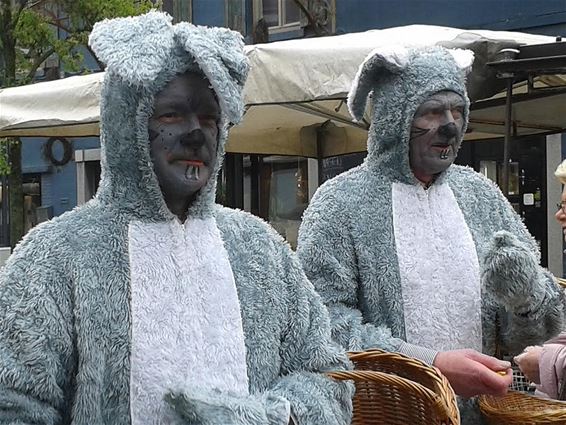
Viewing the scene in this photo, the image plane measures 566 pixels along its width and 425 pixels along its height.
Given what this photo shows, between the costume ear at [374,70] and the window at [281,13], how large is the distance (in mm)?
10548

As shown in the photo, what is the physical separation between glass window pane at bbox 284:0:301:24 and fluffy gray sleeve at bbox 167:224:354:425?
11597mm

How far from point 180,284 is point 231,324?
0.47 ft

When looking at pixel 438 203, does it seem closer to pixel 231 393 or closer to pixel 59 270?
pixel 231 393

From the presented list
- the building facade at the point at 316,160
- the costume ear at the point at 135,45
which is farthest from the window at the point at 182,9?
the costume ear at the point at 135,45

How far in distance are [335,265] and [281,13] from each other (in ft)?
36.8

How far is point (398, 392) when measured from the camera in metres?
2.23

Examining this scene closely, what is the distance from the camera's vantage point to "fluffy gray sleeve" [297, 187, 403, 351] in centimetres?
255

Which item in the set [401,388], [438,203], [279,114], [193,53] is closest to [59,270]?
[193,53]

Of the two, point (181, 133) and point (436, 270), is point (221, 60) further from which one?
point (436, 270)

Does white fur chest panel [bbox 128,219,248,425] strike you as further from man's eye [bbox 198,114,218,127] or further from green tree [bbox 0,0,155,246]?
green tree [bbox 0,0,155,246]

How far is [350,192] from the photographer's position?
2.75 meters

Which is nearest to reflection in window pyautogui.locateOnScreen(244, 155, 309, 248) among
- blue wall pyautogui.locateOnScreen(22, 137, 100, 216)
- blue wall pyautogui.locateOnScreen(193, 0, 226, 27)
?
blue wall pyautogui.locateOnScreen(193, 0, 226, 27)

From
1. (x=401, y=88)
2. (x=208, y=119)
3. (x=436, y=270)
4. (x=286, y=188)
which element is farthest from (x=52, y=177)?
(x=208, y=119)

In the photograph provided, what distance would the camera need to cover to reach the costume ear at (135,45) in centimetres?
178
